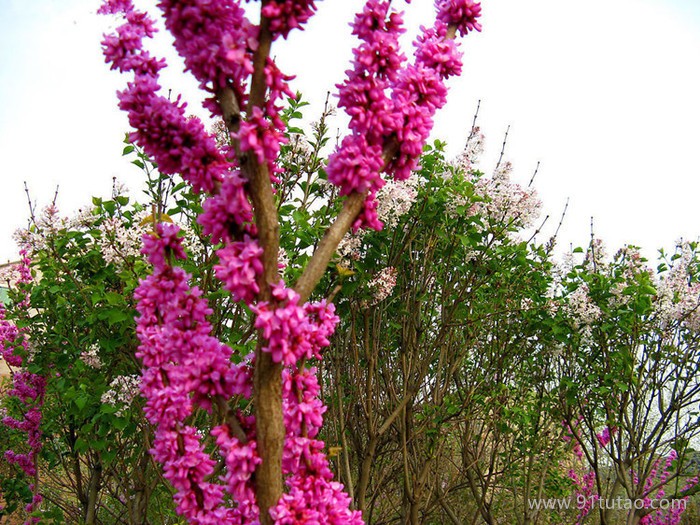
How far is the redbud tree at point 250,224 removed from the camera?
4.87 feet

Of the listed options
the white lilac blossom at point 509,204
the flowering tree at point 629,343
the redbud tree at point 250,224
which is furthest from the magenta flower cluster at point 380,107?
the flowering tree at point 629,343

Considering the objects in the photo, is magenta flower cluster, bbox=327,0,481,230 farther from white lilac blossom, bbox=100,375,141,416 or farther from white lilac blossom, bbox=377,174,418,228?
white lilac blossom, bbox=100,375,141,416

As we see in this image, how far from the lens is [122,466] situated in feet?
14.8

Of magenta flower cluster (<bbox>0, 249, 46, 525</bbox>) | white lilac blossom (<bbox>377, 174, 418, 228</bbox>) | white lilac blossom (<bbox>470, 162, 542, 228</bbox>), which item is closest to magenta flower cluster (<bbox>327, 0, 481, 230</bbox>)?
white lilac blossom (<bbox>377, 174, 418, 228</bbox>)

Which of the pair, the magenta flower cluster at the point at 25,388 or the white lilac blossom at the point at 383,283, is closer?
the white lilac blossom at the point at 383,283

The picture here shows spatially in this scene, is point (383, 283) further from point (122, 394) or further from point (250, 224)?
point (250, 224)

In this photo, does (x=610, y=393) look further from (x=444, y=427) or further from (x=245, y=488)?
(x=245, y=488)

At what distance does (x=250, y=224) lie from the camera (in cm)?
158

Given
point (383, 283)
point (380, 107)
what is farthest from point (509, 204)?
point (380, 107)

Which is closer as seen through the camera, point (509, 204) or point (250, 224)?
point (250, 224)

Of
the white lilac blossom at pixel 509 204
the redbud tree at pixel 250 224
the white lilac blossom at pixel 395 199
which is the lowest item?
the redbud tree at pixel 250 224

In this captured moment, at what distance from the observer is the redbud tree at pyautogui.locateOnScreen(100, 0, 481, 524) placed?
1485mm

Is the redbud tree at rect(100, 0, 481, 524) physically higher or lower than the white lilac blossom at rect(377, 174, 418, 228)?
lower

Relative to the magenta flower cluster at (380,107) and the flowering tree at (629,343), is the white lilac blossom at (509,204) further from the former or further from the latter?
the magenta flower cluster at (380,107)
